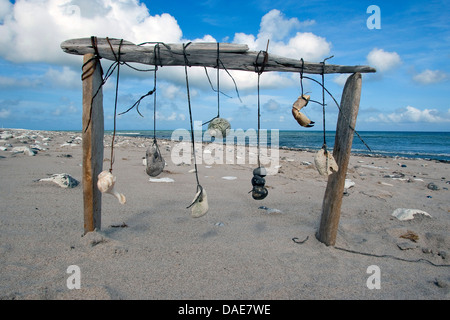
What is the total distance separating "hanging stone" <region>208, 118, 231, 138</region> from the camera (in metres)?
2.92

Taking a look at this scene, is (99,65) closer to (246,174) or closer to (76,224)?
(76,224)

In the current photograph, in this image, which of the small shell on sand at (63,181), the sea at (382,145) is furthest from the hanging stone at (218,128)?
the small shell on sand at (63,181)

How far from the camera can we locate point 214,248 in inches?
121

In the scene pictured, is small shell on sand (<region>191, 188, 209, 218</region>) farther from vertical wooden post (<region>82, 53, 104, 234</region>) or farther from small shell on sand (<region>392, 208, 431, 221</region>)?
small shell on sand (<region>392, 208, 431, 221</region>)

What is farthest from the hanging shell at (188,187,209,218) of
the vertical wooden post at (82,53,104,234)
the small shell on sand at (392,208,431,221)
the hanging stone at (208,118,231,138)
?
the small shell on sand at (392,208,431,221)

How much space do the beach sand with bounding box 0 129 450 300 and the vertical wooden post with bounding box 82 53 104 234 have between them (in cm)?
28

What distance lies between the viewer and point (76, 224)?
136 inches

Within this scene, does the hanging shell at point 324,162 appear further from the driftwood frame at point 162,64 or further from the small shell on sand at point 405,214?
the small shell on sand at point 405,214

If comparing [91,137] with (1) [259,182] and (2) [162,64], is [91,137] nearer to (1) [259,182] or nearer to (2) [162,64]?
(2) [162,64]

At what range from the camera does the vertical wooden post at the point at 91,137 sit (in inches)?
108

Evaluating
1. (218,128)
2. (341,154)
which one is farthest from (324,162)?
(218,128)

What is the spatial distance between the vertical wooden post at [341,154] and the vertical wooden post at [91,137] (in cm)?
266

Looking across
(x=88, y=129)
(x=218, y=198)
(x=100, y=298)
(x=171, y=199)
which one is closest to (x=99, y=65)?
(x=88, y=129)

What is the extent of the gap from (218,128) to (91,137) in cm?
133
